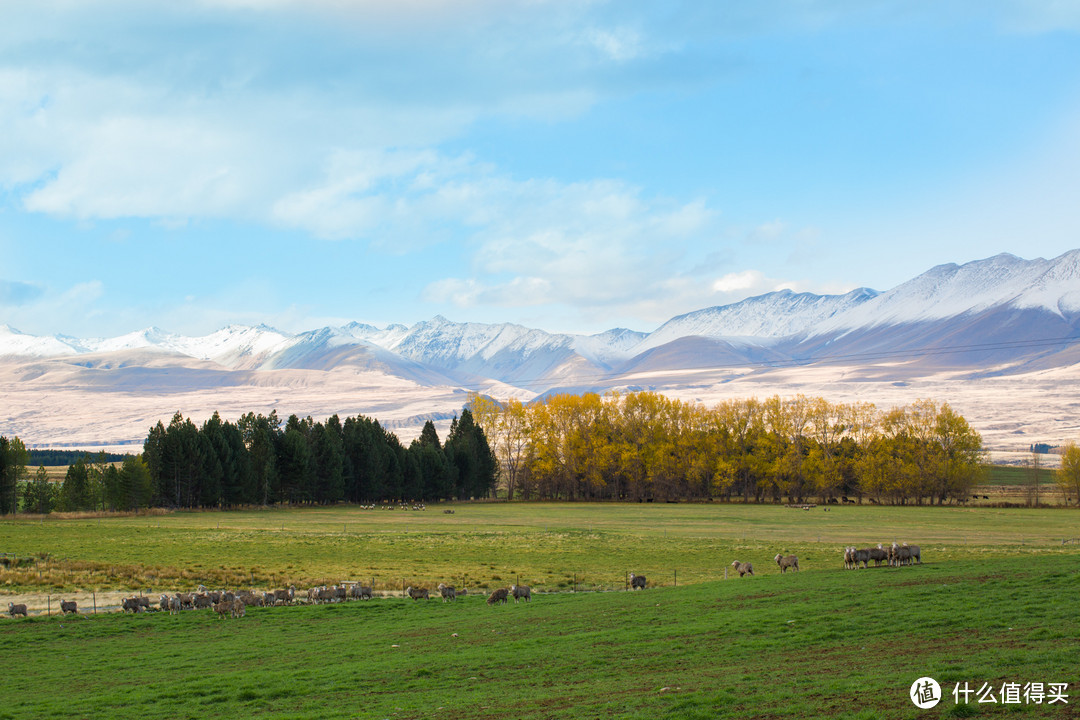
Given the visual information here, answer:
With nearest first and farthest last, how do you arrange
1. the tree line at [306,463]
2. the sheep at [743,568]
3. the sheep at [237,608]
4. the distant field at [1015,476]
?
the sheep at [237,608]
the sheep at [743,568]
the tree line at [306,463]
the distant field at [1015,476]

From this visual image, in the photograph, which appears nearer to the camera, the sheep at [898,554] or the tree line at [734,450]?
the sheep at [898,554]

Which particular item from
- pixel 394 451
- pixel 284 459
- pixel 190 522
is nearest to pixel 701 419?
pixel 394 451

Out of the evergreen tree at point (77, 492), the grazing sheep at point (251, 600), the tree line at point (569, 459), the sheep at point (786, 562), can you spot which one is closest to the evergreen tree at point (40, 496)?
the tree line at point (569, 459)

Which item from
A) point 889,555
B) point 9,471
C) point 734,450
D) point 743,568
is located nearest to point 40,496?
point 9,471

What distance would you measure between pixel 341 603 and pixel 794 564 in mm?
22516

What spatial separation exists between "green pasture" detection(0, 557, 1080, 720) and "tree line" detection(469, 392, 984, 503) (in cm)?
9301

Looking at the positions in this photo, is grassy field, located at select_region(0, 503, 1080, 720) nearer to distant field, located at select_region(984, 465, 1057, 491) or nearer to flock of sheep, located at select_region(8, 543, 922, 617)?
flock of sheep, located at select_region(8, 543, 922, 617)

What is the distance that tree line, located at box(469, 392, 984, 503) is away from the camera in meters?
117

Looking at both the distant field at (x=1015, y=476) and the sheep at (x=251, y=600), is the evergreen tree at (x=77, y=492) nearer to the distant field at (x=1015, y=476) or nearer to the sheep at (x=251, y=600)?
the sheep at (x=251, y=600)

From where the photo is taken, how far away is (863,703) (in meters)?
12.1

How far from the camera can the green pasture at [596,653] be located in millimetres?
13641

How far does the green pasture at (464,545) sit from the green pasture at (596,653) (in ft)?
30.8

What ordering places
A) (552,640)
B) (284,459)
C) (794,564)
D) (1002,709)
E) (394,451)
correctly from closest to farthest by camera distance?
(1002,709)
(552,640)
(794,564)
(284,459)
(394,451)

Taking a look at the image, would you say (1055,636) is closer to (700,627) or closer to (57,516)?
(700,627)
